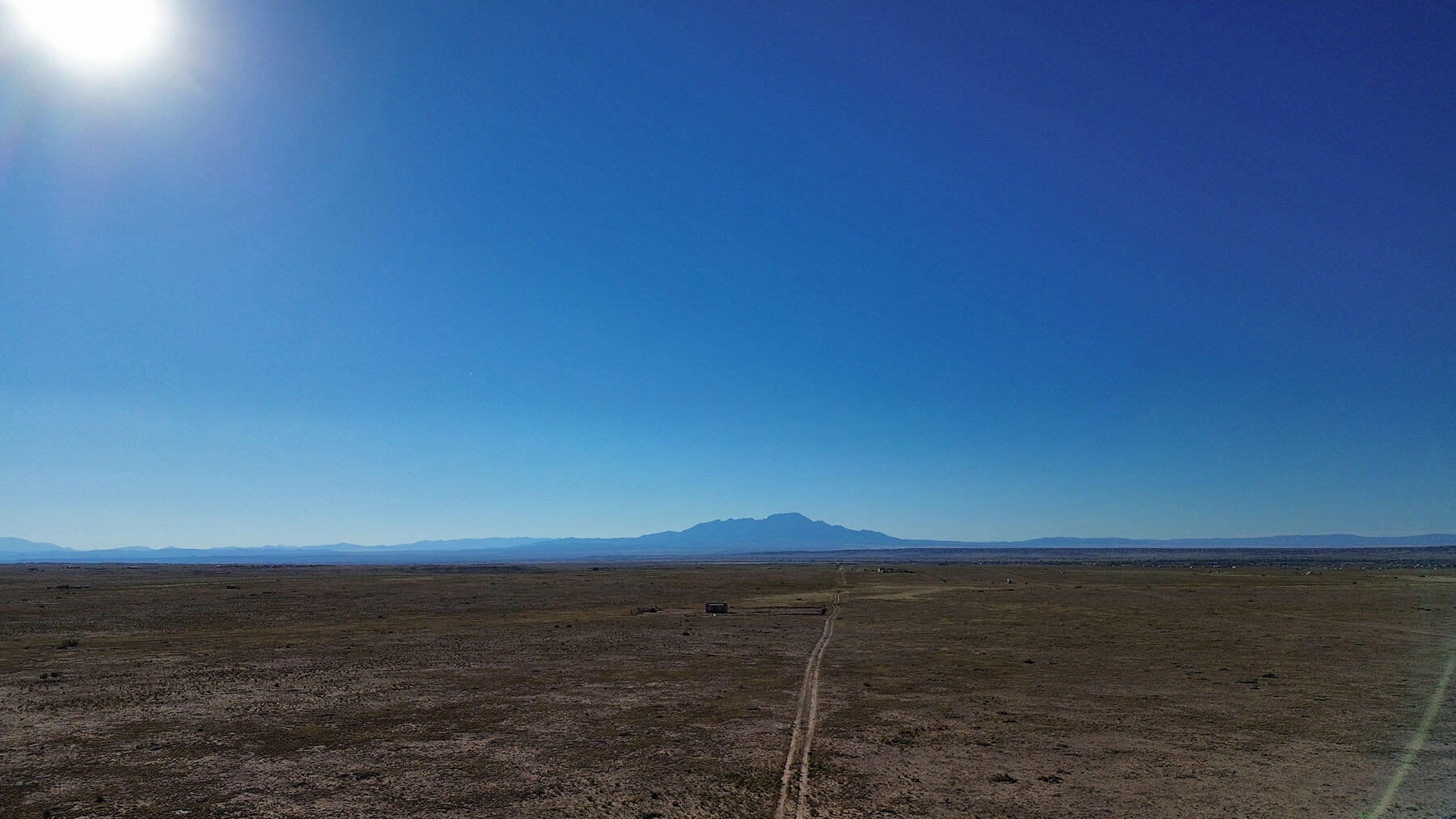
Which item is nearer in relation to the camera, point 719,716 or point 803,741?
point 803,741

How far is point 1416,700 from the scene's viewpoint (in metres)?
21.7

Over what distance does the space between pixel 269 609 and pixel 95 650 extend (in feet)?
68.9

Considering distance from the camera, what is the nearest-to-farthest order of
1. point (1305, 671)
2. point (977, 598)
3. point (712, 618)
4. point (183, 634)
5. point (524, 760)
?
1. point (524, 760)
2. point (1305, 671)
3. point (183, 634)
4. point (712, 618)
5. point (977, 598)

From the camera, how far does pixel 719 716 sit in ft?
66.9

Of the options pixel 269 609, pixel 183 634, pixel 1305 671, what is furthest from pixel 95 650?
pixel 1305 671

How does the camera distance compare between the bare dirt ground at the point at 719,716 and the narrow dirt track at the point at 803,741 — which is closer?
the narrow dirt track at the point at 803,741

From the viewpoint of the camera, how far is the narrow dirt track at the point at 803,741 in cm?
1387

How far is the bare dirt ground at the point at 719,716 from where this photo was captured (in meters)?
14.4

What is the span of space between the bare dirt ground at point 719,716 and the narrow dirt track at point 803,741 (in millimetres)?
183

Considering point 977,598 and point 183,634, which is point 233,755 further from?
point 977,598

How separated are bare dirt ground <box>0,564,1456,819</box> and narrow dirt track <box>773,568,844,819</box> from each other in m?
0.18

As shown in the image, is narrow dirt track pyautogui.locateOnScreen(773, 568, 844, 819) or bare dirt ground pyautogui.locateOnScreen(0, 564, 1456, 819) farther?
bare dirt ground pyautogui.locateOnScreen(0, 564, 1456, 819)

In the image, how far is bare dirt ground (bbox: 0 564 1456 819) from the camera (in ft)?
47.4

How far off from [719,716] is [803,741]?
3371 millimetres
